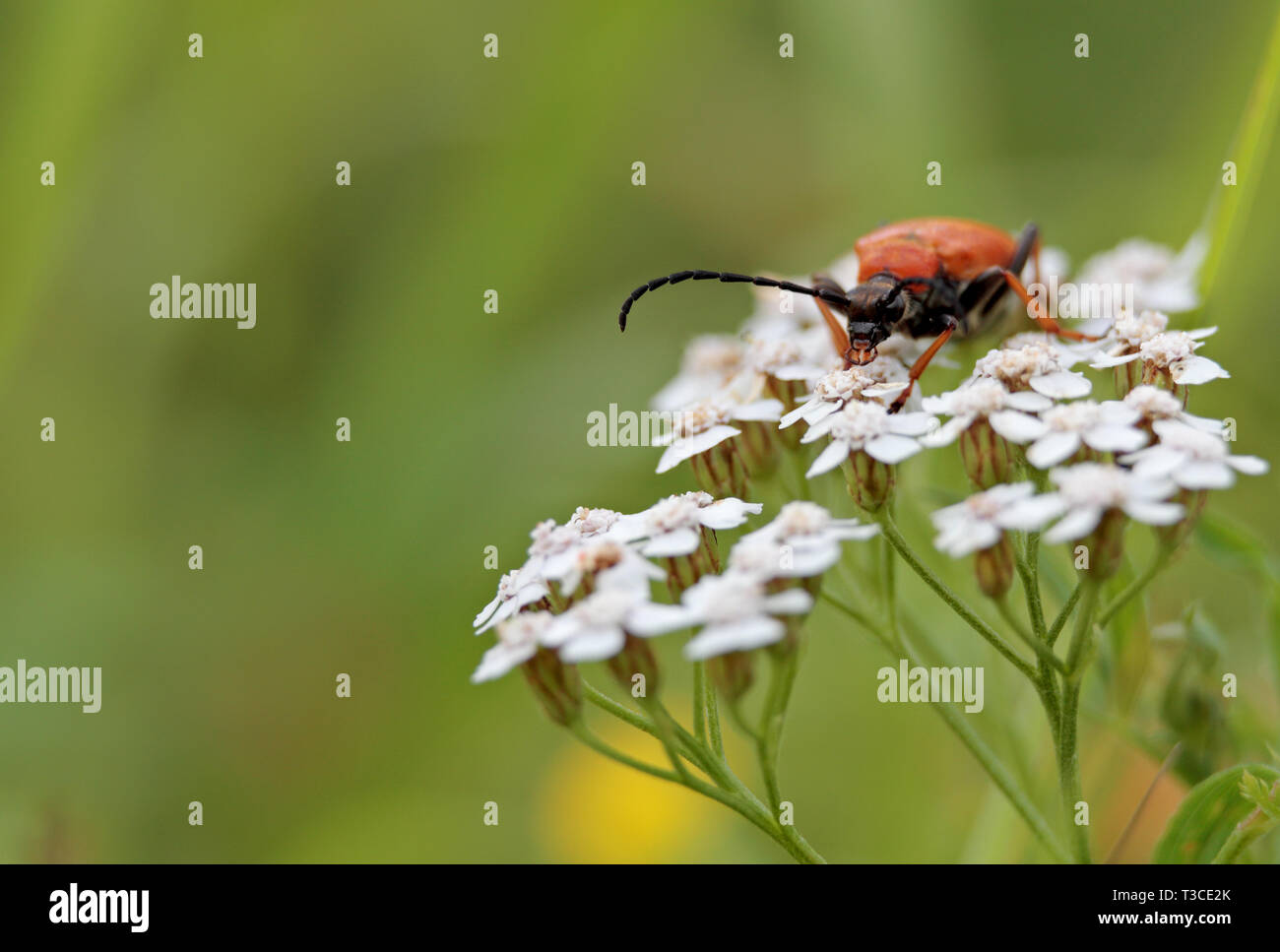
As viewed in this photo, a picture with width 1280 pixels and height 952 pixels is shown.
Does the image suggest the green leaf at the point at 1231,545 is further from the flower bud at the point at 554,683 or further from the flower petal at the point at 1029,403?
the flower bud at the point at 554,683

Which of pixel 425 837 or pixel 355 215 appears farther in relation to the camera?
pixel 355 215

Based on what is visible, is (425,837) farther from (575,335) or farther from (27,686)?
(575,335)

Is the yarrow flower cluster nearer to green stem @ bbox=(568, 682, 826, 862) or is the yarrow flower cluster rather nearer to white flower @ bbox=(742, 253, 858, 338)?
green stem @ bbox=(568, 682, 826, 862)

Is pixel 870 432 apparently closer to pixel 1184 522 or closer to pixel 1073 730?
pixel 1184 522

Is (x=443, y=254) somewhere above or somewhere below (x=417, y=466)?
above
